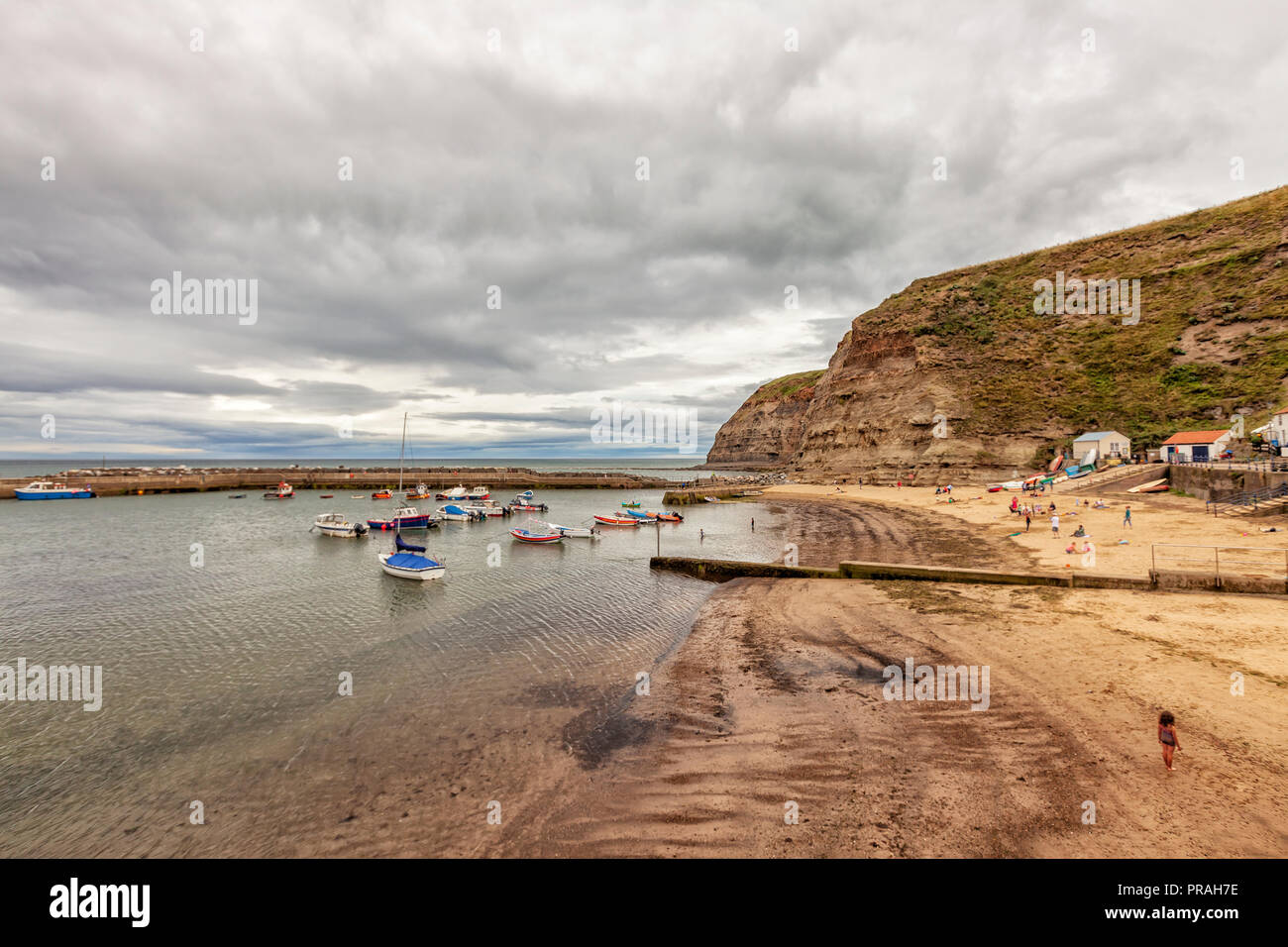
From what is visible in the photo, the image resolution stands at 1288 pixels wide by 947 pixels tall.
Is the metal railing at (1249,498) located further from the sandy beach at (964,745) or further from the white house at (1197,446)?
the sandy beach at (964,745)

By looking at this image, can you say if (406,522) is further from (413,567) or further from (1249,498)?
(1249,498)

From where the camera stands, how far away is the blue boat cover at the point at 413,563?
2872cm

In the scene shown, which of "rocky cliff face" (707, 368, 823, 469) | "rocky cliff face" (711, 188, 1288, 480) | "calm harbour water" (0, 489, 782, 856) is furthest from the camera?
"rocky cliff face" (707, 368, 823, 469)

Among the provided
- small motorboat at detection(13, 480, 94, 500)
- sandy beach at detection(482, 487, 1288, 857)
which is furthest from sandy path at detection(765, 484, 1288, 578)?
small motorboat at detection(13, 480, 94, 500)

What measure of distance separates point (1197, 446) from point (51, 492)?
151m

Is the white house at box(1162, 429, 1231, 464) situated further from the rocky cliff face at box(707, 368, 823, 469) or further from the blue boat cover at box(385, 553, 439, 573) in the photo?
the rocky cliff face at box(707, 368, 823, 469)

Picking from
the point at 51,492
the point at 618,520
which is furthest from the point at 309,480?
the point at 618,520

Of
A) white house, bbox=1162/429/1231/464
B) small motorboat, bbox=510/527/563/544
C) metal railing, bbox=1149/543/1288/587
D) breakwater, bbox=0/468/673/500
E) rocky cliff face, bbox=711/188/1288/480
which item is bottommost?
small motorboat, bbox=510/527/563/544

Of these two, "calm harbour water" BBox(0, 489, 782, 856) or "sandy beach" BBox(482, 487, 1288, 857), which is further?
"calm harbour water" BBox(0, 489, 782, 856)

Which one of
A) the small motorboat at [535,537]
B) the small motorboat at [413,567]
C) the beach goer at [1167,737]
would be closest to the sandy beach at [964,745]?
the beach goer at [1167,737]

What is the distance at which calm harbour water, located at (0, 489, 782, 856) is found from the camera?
11.4 meters

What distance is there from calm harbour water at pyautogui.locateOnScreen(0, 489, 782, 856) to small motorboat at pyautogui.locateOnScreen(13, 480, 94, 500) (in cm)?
5743
